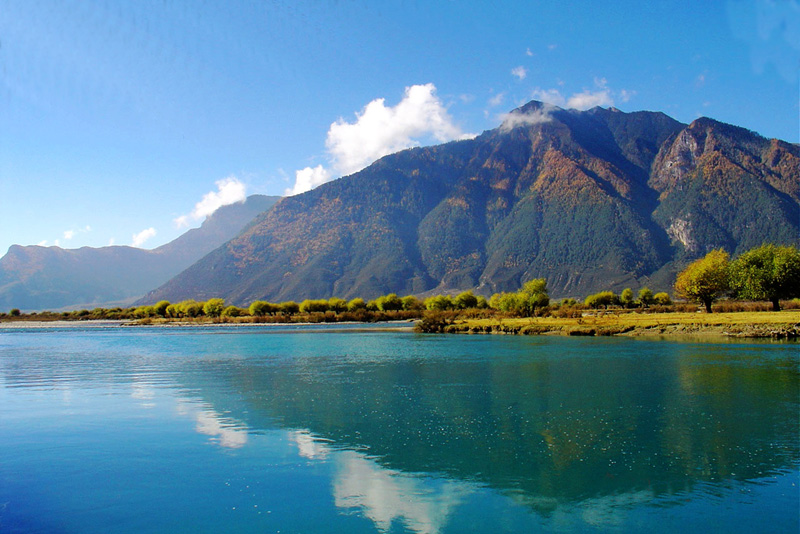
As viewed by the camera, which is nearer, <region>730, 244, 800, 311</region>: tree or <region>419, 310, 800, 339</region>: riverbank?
<region>419, 310, 800, 339</region>: riverbank

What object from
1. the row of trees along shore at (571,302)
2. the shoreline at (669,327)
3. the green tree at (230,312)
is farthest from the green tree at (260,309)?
the shoreline at (669,327)

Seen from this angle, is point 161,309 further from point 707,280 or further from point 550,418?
point 550,418

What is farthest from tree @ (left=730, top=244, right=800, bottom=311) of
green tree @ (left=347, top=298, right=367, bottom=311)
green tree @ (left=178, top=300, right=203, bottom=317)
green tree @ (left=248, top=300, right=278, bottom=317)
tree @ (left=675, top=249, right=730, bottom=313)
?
green tree @ (left=178, top=300, right=203, bottom=317)

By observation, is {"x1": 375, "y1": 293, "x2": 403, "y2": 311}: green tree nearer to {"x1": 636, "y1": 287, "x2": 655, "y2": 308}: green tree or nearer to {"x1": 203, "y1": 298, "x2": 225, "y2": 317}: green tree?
{"x1": 203, "y1": 298, "x2": 225, "y2": 317}: green tree

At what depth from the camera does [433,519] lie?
11.8 meters

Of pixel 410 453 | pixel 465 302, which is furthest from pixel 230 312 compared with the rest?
pixel 410 453

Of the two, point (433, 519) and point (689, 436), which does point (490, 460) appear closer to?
point (433, 519)

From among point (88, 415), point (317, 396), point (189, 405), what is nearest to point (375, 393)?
point (317, 396)

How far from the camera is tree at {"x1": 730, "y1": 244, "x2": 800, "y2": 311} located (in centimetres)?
7569

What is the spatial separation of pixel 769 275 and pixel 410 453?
77239 mm

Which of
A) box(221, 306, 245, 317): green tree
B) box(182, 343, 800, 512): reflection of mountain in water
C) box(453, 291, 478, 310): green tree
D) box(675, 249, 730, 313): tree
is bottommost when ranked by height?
box(182, 343, 800, 512): reflection of mountain in water

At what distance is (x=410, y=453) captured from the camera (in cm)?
1667

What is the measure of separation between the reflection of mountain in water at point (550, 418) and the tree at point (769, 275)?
154 ft

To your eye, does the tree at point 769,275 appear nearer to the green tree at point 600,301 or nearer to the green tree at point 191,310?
the green tree at point 600,301
